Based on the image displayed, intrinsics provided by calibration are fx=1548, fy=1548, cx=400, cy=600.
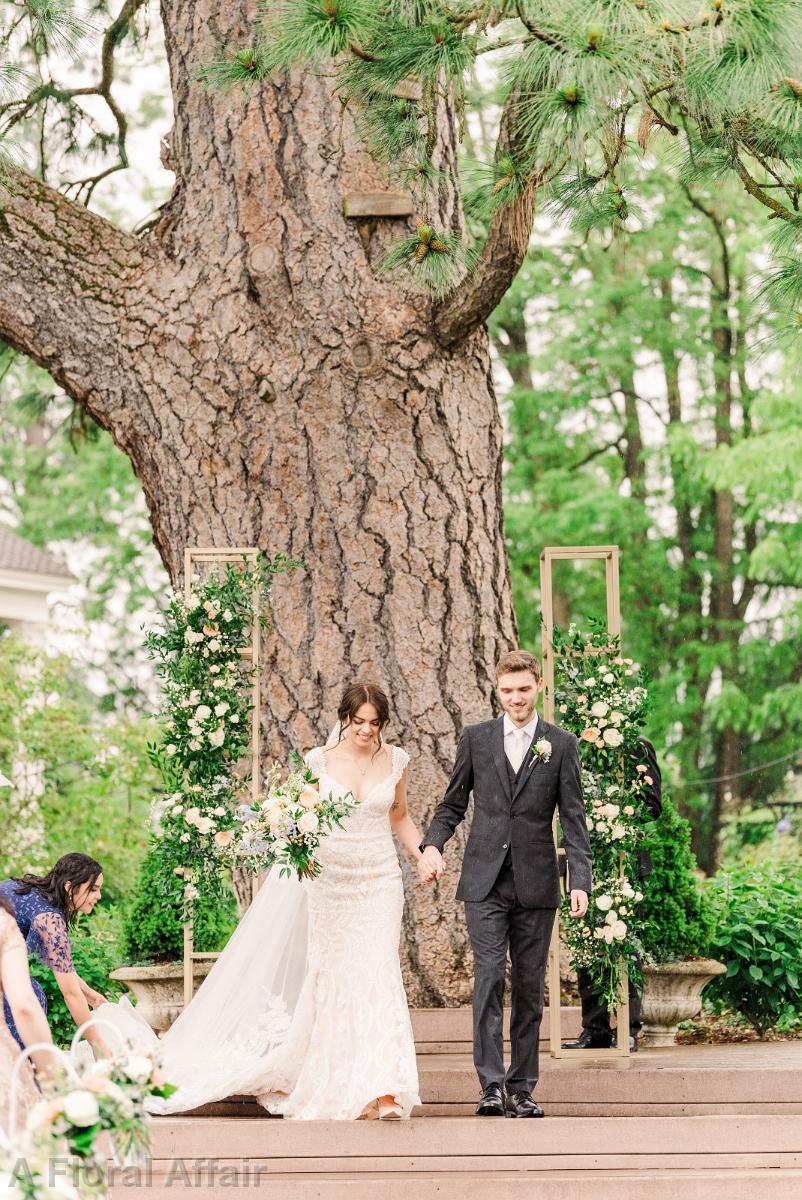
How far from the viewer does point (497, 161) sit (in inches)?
→ 290

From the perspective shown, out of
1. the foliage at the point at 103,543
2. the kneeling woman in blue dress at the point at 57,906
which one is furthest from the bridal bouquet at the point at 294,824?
the foliage at the point at 103,543

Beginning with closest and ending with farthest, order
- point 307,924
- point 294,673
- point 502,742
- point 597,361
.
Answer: point 502,742 → point 307,924 → point 294,673 → point 597,361

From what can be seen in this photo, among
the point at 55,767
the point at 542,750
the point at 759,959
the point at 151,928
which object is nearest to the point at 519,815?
the point at 542,750

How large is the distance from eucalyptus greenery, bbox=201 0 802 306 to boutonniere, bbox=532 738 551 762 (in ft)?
7.25

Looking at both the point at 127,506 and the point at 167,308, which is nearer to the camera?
the point at 167,308

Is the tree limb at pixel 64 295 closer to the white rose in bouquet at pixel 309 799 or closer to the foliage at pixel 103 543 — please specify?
the white rose in bouquet at pixel 309 799

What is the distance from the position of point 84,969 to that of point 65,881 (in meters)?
3.62

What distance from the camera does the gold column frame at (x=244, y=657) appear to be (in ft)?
25.0

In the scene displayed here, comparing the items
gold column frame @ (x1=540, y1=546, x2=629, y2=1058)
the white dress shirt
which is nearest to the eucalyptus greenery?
gold column frame @ (x1=540, y1=546, x2=629, y2=1058)

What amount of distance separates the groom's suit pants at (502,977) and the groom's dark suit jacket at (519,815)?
0.21 feet

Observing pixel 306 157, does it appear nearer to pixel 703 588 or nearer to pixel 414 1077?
Answer: pixel 414 1077

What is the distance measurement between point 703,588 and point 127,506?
824 centimetres

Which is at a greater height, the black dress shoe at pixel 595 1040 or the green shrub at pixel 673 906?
the green shrub at pixel 673 906

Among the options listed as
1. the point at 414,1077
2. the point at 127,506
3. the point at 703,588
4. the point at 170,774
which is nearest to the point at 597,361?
the point at 703,588
